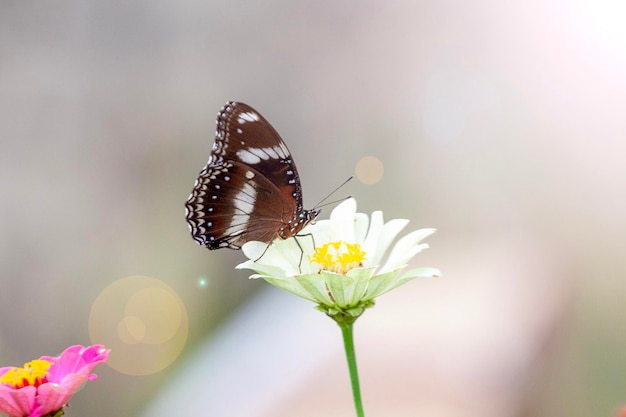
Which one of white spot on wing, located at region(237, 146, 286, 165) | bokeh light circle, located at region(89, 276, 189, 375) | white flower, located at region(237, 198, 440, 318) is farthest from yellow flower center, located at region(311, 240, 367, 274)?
bokeh light circle, located at region(89, 276, 189, 375)

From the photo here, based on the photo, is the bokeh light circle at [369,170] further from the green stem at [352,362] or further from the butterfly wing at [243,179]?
the green stem at [352,362]

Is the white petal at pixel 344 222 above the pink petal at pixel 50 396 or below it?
above

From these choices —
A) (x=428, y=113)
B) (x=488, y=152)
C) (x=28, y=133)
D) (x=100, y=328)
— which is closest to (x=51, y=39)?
(x=28, y=133)

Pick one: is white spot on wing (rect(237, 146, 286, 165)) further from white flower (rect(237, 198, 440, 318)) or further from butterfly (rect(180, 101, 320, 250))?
white flower (rect(237, 198, 440, 318))

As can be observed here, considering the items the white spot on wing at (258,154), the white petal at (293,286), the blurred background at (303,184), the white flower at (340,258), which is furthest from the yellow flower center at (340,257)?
the blurred background at (303,184)

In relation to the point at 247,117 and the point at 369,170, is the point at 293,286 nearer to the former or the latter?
the point at 247,117

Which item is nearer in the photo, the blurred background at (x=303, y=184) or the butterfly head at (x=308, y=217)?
the butterfly head at (x=308, y=217)

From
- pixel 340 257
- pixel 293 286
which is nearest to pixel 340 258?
pixel 340 257

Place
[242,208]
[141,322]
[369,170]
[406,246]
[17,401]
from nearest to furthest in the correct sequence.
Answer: [17,401]
[406,246]
[242,208]
[369,170]
[141,322]
